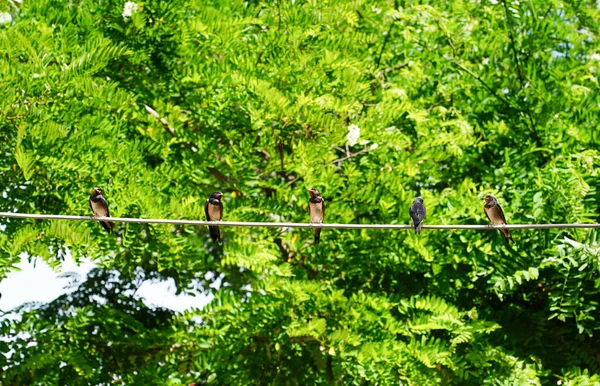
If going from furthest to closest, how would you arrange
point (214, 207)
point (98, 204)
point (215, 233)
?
point (214, 207), point (98, 204), point (215, 233)

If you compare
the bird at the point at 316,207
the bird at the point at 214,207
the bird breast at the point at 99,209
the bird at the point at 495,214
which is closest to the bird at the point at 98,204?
the bird breast at the point at 99,209

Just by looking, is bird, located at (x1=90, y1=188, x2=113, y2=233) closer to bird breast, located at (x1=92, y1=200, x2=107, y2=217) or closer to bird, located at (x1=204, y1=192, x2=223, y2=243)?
bird breast, located at (x1=92, y1=200, x2=107, y2=217)

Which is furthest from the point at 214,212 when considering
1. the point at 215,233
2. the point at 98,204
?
the point at 98,204

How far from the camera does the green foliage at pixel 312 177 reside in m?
8.54

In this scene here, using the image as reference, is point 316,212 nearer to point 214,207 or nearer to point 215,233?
point 214,207

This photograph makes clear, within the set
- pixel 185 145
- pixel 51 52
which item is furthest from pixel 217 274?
pixel 51 52

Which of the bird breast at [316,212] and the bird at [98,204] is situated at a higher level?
the bird at [98,204]

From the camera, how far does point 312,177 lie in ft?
29.4

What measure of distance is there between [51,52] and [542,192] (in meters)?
4.99

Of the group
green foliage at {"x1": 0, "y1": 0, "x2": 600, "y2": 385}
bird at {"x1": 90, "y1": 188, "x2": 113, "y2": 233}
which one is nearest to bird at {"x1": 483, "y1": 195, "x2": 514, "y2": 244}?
green foliage at {"x1": 0, "y1": 0, "x2": 600, "y2": 385}

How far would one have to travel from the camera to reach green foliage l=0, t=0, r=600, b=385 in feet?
28.0

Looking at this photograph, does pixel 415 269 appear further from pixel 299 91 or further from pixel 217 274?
pixel 217 274

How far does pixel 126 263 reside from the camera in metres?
9.45

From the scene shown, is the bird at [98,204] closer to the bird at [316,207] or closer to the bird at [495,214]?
the bird at [316,207]
